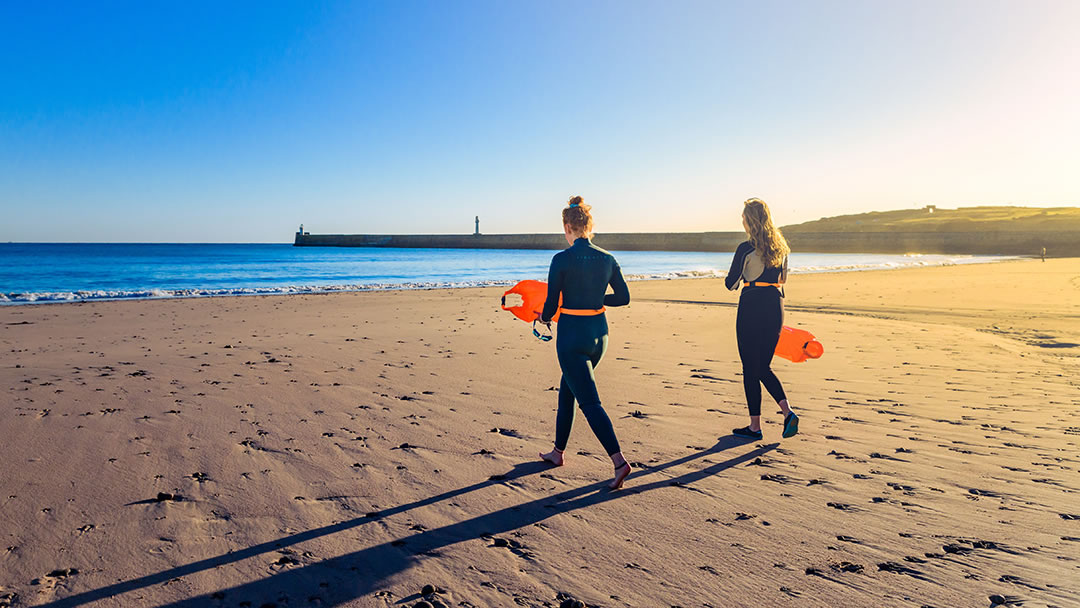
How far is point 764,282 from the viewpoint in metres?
4.91

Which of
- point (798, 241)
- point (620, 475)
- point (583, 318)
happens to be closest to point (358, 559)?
point (620, 475)

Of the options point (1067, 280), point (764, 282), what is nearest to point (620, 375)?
point (764, 282)

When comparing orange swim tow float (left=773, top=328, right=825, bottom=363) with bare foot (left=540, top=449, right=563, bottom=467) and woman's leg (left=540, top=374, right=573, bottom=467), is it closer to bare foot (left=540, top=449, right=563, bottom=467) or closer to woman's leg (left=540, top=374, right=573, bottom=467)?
woman's leg (left=540, top=374, right=573, bottom=467)

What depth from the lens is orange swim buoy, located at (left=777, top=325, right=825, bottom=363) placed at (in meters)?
5.30

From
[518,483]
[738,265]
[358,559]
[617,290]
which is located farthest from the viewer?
[738,265]

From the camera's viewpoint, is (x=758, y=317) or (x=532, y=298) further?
(x=758, y=317)

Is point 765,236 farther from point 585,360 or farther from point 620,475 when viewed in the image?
point 620,475

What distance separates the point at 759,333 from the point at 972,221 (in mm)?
105136

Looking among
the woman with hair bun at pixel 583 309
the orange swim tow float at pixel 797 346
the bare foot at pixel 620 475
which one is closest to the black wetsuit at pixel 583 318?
the woman with hair bun at pixel 583 309

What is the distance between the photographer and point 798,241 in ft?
299

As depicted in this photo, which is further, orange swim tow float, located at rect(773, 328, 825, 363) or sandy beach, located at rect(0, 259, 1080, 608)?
orange swim tow float, located at rect(773, 328, 825, 363)

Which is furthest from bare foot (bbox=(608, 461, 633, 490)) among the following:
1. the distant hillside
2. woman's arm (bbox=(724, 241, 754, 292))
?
the distant hillside

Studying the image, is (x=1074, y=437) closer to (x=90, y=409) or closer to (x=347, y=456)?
(x=347, y=456)

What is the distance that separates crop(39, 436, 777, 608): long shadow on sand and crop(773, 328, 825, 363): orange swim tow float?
6.03 feet
